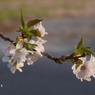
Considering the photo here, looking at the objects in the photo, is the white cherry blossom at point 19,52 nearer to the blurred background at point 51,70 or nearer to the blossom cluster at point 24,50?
the blossom cluster at point 24,50

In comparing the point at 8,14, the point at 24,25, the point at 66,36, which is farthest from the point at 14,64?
the point at 8,14

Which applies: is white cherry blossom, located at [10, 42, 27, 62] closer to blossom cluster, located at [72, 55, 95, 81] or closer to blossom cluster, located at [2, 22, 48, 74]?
blossom cluster, located at [2, 22, 48, 74]

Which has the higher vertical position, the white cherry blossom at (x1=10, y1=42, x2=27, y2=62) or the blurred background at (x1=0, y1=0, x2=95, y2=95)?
the blurred background at (x1=0, y1=0, x2=95, y2=95)

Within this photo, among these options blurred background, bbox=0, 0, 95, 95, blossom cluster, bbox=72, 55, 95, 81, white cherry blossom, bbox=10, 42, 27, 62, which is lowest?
blossom cluster, bbox=72, 55, 95, 81

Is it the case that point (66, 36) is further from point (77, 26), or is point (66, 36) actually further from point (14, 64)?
point (14, 64)

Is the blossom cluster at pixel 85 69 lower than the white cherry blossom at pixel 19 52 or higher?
lower

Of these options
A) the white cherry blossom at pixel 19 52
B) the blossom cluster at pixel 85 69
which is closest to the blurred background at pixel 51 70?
the blossom cluster at pixel 85 69

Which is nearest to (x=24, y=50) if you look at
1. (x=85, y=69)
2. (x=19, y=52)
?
(x=19, y=52)

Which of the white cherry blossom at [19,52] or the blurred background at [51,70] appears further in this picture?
the blurred background at [51,70]

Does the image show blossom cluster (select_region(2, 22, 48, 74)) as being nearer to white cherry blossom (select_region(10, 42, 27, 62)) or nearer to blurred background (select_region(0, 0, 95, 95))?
white cherry blossom (select_region(10, 42, 27, 62))

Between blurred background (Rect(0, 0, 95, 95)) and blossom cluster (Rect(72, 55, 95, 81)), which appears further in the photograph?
blurred background (Rect(0, 0, 95, 95))

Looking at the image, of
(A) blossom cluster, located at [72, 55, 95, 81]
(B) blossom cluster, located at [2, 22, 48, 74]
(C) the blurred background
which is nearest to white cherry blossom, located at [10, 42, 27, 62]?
(B) blossom cluster, located at [2, 22, 48, 74]
